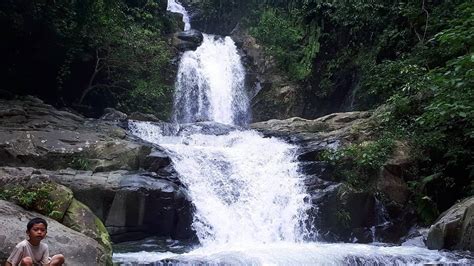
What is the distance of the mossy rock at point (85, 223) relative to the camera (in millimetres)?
7542

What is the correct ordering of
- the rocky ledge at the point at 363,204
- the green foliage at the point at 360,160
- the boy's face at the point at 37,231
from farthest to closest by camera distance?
the green foliage at the point at 360,160, the rocky ledge at the point at 363,204, the boy's face at the point at 37,231

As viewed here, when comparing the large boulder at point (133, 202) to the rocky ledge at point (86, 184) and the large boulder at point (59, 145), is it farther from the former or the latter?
the large boulder at point (59, 145)

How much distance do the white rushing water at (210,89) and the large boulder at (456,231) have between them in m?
13.2

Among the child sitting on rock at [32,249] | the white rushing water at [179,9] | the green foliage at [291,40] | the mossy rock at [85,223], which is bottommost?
the child sitting on rock at [32,249]

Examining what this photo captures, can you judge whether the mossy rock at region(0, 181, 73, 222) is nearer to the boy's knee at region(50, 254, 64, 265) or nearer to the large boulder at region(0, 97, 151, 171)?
the boy's knee at region(50, 254, 64, 265)

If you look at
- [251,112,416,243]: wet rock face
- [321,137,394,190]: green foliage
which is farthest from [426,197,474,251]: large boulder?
[321,137,394,190]: green foliage

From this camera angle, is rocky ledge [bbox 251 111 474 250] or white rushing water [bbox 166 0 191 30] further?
white rushing water [bbox 166 0 191 30]

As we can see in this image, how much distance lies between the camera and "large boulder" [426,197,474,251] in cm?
911

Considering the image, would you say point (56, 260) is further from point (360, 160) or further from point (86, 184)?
point (360, 160)

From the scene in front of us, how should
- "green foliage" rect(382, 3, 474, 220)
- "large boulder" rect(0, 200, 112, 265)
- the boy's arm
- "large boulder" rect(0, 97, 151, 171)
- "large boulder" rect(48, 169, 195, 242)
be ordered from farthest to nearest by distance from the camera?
"green foliage" rect(382, 3, 474, 220) < "large boulder" rect(0, 97, 151, 171) < "large boulder" rect(48, 169, 195, 242) < "large boulder" rect(0, 200, 112, 265) < the boy's arm

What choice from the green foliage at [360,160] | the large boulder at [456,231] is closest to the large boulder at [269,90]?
the green foliage at [360,160]

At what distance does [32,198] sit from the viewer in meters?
7.45

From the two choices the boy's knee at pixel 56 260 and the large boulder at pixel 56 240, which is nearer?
the boy's knee at pixel 56 260

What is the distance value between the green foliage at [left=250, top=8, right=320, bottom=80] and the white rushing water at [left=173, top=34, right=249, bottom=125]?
1944 mm
